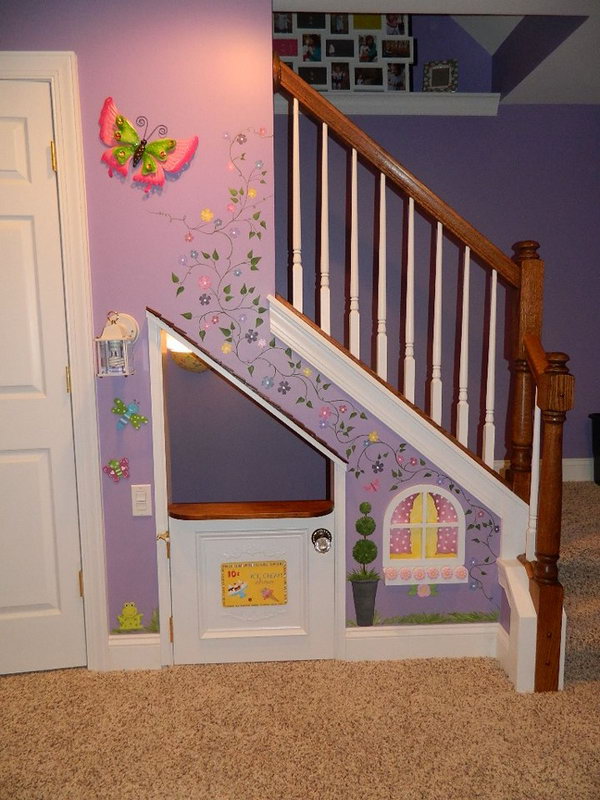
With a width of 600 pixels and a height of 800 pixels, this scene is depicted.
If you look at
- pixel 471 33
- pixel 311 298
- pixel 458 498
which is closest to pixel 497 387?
pixel 311 298

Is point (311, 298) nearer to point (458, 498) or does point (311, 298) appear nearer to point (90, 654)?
point (458, 498)

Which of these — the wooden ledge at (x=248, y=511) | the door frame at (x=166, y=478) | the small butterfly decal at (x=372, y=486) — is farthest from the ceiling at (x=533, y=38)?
the wooden ledge at (x=248, y=511)

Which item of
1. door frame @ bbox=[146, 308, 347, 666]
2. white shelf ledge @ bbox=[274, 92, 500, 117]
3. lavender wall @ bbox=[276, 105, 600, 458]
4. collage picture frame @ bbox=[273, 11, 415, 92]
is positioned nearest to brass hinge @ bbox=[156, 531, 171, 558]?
door frame @ bbox=[146, 308, 347, 666]

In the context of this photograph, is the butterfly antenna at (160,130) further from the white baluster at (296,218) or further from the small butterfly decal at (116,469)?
the small butterfly decal at (116,469)

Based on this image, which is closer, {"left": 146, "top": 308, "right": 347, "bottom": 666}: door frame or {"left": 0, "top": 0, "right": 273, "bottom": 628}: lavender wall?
{"left": 0, "top": 0, "right": 273, "bottom": 628}: lavender wall

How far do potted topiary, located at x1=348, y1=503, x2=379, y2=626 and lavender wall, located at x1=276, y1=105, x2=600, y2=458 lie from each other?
1.65 meters

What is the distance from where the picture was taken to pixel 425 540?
251cm

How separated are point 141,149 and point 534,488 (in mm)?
1925

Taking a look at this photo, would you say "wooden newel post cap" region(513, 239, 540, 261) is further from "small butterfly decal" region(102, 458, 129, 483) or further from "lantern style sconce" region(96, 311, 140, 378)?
"small butterfly decal" region(102, 458, 129, 483)

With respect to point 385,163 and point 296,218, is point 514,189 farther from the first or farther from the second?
point 296,218

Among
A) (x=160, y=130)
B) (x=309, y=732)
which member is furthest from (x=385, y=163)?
(x=309, y=732)

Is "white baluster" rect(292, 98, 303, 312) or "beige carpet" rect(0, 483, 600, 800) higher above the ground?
"white baluster" rect(292, 98, 303, 312)

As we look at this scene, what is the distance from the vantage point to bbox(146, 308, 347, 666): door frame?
7.75 ft

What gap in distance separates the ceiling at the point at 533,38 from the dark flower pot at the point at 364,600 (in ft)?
7.51
